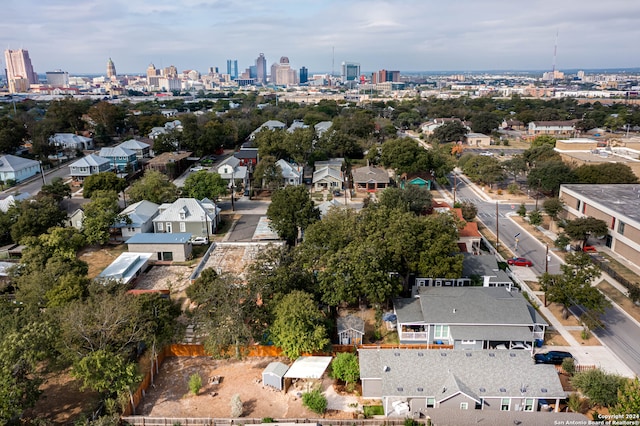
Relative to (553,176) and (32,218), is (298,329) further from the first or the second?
(553,176)

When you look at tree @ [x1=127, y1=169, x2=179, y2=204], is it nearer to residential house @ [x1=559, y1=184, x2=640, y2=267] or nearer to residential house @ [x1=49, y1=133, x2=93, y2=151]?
residential house @ [x1=49, y1=133, x2=93, y2=151]

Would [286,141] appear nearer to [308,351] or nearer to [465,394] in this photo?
[308,351]

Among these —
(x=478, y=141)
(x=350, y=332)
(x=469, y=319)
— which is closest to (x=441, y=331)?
(x=469, y=319)

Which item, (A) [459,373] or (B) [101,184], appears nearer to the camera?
(A) [459,373]

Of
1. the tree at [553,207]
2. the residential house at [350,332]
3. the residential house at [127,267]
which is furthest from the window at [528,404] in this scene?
the tree at [553,207]

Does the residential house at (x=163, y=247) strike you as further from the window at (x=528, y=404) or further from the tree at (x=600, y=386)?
the tree at (x=600, y=386)
